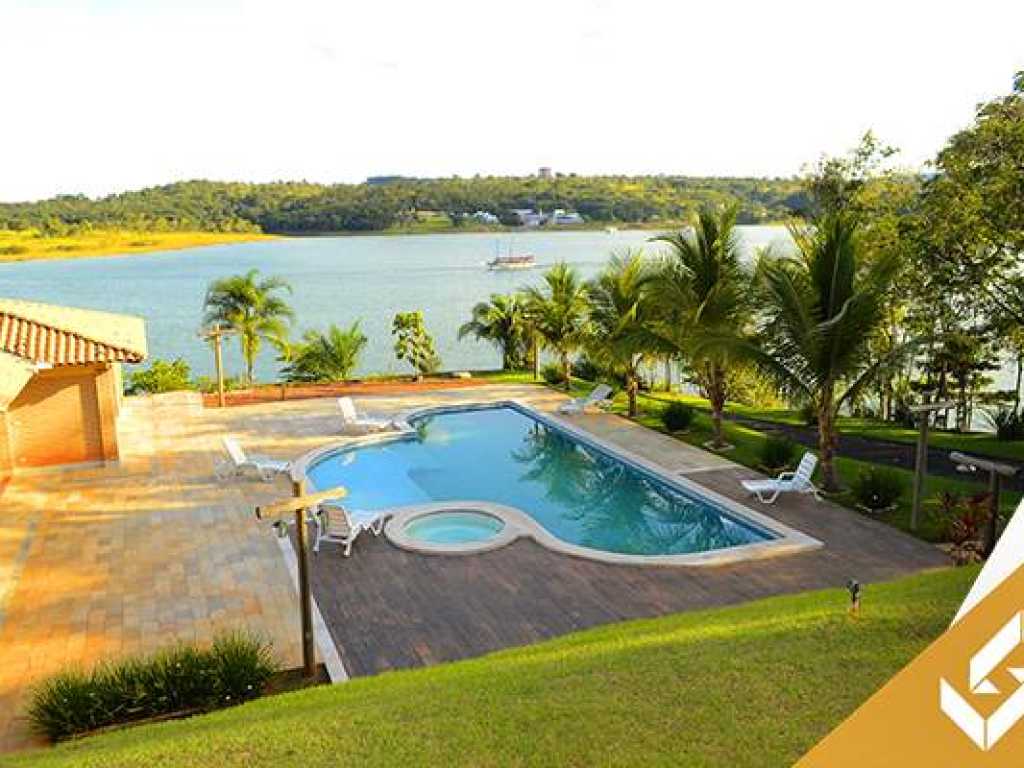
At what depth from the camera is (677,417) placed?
16.1 metres

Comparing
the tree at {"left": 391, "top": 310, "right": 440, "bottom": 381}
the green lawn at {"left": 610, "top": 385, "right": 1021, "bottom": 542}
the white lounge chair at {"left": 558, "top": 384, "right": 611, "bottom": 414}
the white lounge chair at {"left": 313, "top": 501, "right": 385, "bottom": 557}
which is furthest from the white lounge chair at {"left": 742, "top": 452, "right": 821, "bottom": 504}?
the tree at {"left": 391, "top": 310, "right": 440, "bottom": 381}

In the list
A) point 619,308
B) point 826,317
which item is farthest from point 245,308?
point 826,317

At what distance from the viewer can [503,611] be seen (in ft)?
28.0

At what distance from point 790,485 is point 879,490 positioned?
3.92ft

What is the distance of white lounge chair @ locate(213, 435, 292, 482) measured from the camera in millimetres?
13266

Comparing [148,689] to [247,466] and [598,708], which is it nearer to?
[598,708]

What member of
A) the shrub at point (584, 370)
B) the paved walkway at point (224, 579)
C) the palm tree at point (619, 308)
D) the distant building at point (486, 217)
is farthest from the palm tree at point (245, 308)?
the distant building at point (486, 217)

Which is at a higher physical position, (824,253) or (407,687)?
(824,253)

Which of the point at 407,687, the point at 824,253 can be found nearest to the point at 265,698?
the point at 407,687

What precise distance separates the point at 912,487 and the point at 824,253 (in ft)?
11.9

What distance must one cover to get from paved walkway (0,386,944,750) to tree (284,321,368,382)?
10487 millimetres

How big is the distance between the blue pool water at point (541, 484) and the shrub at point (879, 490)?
65.8 inches

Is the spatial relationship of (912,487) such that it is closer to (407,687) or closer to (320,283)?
(407,687)

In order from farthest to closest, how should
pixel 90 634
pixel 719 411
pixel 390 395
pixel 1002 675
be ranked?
pixel 390 395 → pixel 719 411 → pixel 90 634 → pixel 1002 675
